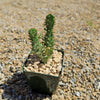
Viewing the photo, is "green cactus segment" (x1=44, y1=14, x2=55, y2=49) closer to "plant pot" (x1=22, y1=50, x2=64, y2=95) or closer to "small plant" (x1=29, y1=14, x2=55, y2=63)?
"small plant" (x1=29, y1=14, x2=55, y2=63)

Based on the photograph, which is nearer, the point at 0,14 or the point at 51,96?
the point at 51,96

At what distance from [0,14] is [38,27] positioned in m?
2.12

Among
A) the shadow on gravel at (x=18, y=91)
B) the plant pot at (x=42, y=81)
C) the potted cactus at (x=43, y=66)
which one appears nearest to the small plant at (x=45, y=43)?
the potted cactus at (x=43, y=66)

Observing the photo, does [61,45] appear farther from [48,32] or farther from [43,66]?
[43,66]

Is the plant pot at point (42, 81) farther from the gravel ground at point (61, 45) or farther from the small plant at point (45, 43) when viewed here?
the small plant at point (45, 43)

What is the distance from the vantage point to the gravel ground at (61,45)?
2791 millimetres

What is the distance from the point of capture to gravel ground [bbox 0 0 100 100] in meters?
2.79

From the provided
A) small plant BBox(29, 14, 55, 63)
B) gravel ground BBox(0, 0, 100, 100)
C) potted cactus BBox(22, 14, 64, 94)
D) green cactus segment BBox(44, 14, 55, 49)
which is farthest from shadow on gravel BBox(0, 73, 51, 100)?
green cactus segment BBox(44, 14, 55, 49)

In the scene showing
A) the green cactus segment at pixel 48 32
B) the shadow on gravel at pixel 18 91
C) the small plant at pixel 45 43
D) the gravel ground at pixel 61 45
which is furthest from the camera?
the gravel ground at pixel 61 45

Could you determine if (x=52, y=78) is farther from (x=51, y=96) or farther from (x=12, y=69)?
(x=12, y=69)

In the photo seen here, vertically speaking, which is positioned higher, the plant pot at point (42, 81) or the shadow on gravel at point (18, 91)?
the plant pot at point (42, 81)

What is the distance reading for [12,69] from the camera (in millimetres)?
3029

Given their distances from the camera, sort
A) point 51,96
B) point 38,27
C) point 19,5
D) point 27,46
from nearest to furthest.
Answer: point 51,96 < point 27,46 < point 38,27 < point 19,5

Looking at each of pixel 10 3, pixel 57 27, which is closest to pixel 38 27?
pixel 57 27
